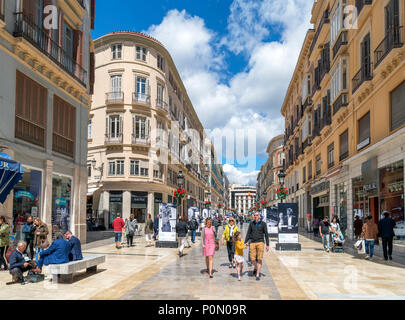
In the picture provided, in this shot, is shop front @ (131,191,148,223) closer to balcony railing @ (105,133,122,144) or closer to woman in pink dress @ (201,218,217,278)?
balcony railing @ (105,133,122,144)

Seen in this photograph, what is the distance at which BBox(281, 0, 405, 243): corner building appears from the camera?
15.9 metres

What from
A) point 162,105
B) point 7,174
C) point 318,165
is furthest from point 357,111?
point 162,105

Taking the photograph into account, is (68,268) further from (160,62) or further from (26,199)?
(160,62)

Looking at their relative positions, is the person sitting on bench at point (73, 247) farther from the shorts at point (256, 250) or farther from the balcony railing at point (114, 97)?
the balcony railing at point (114, 97)

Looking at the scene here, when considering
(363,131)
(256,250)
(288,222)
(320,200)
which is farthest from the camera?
(320,200)

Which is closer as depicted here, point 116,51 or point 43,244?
point 43,244

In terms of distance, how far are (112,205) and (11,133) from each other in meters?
23.7

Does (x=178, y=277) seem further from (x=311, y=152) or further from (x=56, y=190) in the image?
(x=311, y=152)

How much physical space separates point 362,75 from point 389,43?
4.13 metres

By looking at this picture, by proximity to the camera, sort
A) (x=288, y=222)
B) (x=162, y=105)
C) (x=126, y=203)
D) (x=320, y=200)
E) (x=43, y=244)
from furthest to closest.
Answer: (x=162, y=105) → (x=126, y=203) → (x=320, y=200) → (x=288, y=222) → (x=43, y=244)

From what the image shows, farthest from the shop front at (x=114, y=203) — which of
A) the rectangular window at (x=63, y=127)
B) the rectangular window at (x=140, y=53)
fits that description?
the rectangular window at (x=63, y=127)

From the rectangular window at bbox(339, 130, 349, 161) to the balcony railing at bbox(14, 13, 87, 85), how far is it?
51.3 feet

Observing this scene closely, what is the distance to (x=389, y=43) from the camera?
52.0 feet

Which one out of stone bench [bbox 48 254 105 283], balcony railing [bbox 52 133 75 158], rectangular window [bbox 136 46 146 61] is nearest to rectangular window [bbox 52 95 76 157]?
balcony railing [bbox 52 133 75 158]
